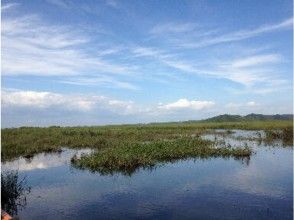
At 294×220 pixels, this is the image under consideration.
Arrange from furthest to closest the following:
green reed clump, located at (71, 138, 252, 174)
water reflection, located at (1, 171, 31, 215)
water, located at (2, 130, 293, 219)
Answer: green reed clump, located at (71, 138, 252, 174)
water reflection, located at (1, 171, 31, 215)
water, located at (2, 130, 293, 219)

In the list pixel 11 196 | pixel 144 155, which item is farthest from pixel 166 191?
pixel 144 155

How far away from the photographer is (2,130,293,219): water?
14945 mm

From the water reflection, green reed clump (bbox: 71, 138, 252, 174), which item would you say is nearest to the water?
the water reflection

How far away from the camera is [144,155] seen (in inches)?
998

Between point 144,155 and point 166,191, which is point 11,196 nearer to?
point 166,191

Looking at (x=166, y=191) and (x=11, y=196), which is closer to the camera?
(x=11, y=196)

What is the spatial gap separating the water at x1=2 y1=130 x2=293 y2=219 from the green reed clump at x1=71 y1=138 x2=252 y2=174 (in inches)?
37.1

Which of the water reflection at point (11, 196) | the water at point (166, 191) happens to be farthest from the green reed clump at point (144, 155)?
the water reflection at point (11, 196)

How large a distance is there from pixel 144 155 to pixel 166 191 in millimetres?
7244

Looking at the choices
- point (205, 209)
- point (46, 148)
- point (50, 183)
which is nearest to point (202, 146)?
point (46, 148)

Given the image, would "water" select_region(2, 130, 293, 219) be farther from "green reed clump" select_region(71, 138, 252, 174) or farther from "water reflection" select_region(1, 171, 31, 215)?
"green reed clump" select_region(71, 138, 252, 174)

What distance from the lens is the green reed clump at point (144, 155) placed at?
23438 millimetres

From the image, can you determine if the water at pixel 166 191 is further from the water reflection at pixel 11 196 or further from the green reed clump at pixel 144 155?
the green reed clump at pixel 144 155

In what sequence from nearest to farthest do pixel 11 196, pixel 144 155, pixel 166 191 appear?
1. pixel 11 196
2. pixel 166 191
3. pixel 144 155
